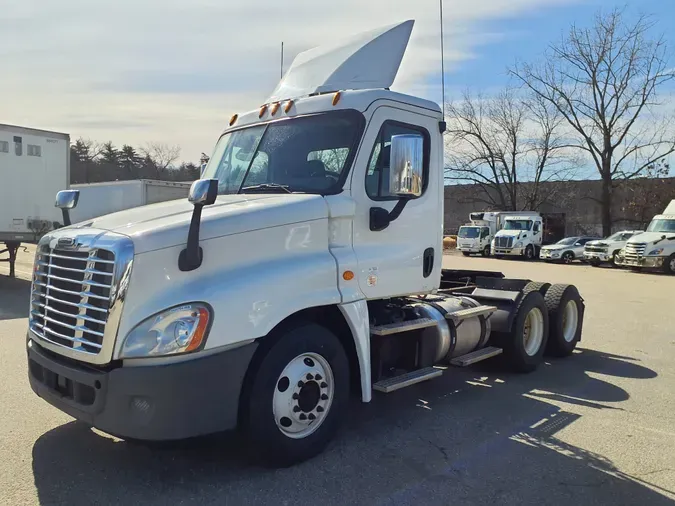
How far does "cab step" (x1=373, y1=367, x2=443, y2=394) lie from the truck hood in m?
1.56

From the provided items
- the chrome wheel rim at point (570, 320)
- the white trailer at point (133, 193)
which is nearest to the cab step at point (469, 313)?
the chrome wheel rim at point (570, 320)

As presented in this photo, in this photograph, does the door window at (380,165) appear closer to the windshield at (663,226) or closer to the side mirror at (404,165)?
the side mirror at (404,165)

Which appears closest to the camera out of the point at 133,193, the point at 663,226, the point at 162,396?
the point at 162,396

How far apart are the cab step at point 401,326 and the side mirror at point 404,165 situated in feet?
3.80

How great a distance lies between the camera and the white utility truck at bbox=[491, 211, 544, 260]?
36.8 m

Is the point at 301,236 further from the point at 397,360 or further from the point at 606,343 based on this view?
the point at 606,343

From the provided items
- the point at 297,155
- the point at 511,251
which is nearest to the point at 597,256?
the point at 511,251

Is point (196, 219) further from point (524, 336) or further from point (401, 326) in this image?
Answer: point (524, 336)

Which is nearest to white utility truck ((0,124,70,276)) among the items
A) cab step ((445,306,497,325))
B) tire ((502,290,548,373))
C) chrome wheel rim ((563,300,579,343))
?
cab step ((445,306,497,325))

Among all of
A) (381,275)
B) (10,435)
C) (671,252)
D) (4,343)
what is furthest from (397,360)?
(671,252)

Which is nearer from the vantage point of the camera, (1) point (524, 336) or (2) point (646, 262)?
(1) point (524, 336)

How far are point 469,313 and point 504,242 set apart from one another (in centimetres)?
3182

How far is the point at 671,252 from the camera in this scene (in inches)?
1045

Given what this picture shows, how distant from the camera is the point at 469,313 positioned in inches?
258
